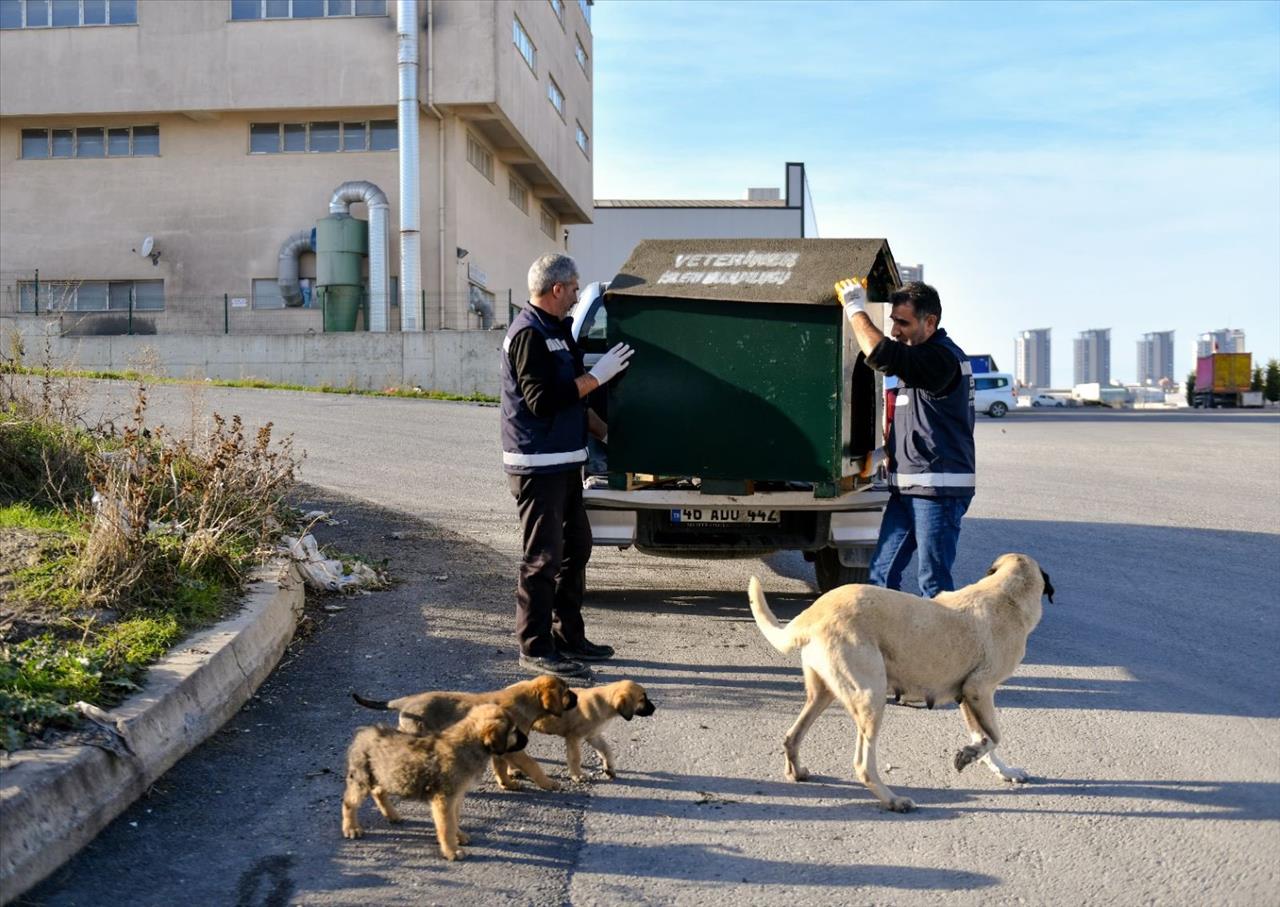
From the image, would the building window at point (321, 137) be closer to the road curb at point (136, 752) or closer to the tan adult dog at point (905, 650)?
the road curb at point (136, 752)

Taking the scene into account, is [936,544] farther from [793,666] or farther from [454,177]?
[454,177]

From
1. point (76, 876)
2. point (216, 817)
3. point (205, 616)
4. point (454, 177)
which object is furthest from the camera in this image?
point (454, 177)

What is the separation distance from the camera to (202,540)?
656 centimetres

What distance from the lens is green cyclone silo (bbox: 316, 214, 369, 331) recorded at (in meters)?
30.2

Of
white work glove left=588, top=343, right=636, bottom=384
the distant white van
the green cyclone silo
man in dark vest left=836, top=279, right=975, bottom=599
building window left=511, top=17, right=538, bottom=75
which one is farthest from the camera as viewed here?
the distant white van

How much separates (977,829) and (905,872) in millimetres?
521

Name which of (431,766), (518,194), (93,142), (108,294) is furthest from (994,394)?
(431,766)

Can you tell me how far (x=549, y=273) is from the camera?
20.6 ft

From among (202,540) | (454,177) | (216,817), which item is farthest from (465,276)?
(216,817)

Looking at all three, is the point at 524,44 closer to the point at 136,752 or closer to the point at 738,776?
the point at 738,776

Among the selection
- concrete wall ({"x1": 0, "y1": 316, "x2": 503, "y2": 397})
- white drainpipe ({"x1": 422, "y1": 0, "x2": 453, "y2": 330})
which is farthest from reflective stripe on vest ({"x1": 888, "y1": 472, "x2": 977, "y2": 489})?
white drainpipe ({"x1": 422, "y1": 0, "x2": 453, "y2": 330})

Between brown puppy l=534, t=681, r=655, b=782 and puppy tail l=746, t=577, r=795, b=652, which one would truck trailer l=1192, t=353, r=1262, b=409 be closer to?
puppy tail l=746, t=577, r=795, b=652

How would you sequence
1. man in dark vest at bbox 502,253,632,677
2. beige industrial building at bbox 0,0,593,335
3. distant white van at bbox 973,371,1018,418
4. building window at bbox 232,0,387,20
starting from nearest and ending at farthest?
man in dark vest at bbox 502,253,632,677 < beige industrial building at bbox 0,0,593,335 < building window at bbox 232,0,387,20 < distant white van at bbox 973,371,1018,418

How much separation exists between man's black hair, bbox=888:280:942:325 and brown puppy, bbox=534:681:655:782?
2.44 m
